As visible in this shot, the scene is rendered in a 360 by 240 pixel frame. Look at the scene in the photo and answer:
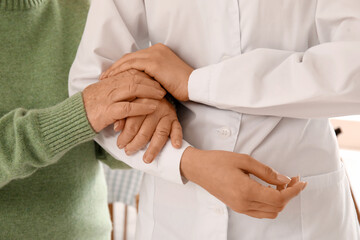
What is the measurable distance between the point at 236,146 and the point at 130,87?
0.27 metres

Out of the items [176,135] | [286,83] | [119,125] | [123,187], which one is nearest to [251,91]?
[286,83]

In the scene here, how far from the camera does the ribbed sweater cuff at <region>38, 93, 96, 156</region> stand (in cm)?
100

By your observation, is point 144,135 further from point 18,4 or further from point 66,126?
point 18,4

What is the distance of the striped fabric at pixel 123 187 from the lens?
2375 mm

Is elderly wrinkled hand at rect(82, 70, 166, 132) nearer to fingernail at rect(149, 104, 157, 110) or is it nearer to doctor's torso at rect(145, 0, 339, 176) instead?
fingernail at rect(149, 104, 157, 110)

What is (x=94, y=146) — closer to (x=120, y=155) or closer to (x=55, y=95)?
(x=55, y=95)

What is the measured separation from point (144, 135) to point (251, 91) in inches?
9.8

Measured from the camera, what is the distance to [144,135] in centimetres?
96

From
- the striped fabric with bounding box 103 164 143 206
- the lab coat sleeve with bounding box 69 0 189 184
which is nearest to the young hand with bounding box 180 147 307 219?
the lab coat sleeve with bounding box 69 0 189 184

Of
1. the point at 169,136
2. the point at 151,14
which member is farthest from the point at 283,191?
the point at 151,14

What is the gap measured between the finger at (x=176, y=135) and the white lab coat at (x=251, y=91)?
0.02 m

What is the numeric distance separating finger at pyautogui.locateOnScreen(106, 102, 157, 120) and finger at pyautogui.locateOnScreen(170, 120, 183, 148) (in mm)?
66

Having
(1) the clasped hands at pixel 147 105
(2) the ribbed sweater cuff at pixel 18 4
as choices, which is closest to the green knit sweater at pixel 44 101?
(2) the ribbed sweater cuff at pixel 18 4

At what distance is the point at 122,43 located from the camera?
1.06 meters
